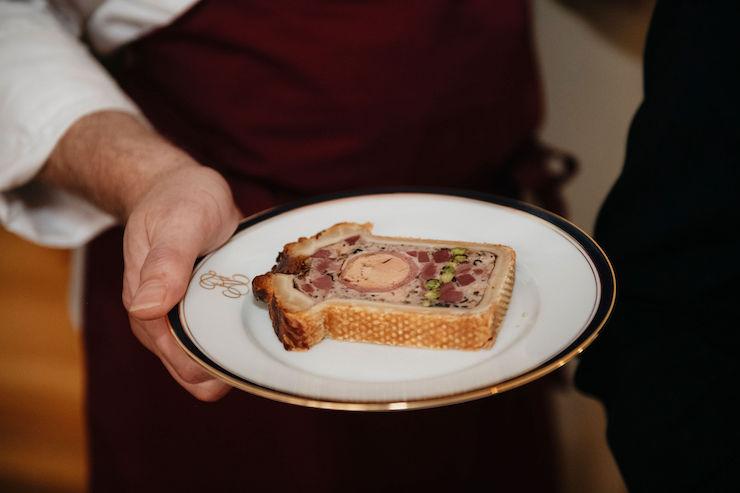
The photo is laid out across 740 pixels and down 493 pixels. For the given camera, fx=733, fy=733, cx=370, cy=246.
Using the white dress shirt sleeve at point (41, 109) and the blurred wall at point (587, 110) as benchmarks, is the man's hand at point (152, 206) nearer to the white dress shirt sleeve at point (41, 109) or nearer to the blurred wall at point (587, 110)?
the white dress shirt sleeve at point (41, 109)

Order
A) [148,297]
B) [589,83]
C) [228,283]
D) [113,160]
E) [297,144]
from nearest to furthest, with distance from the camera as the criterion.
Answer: [148,297] → [228,283] → [113,160] → [297,144] → [589,83]

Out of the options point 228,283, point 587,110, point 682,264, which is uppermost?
point 682,264

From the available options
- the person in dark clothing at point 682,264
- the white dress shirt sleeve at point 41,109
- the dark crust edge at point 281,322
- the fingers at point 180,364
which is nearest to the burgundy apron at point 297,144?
the white dress shirt sleeve at point 41,109

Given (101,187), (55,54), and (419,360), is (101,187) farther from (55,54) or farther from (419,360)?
(419,360)

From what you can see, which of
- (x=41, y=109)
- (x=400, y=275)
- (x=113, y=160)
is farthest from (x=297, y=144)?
(x=400, y=275)

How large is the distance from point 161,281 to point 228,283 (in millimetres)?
108

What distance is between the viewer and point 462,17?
149 centimetres

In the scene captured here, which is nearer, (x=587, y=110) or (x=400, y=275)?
(x=400, y=275)

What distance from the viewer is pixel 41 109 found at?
128 centimetres

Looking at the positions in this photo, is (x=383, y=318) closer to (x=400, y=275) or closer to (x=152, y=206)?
(x=400, y=275)

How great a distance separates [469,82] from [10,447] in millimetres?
1610

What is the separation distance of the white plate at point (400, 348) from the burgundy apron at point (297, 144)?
38 cm

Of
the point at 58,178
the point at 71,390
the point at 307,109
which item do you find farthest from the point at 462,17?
the point at 71,390

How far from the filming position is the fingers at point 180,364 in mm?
918
